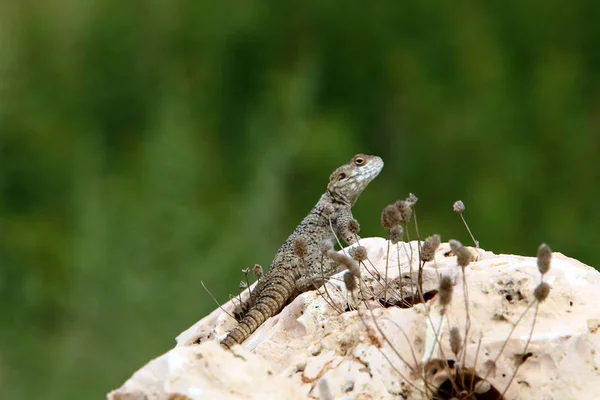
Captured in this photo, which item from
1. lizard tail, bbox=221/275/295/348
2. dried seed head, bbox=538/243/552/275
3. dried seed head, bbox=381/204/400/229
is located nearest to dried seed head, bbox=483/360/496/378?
dried seed head, bbox=538/243/552/275

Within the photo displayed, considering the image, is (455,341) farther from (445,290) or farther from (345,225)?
(345,225)

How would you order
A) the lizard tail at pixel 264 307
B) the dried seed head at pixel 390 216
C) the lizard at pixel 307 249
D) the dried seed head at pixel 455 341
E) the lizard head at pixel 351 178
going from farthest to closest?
the lizard head at pixel 351 178, the lizard at pixel 307 249, the lizard tail at pixel 264 307, the dried seed head at pixel 390 216, the dried seed head at pixel 455 341

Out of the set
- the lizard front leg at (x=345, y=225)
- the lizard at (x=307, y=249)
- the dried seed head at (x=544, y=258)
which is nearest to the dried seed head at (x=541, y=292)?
the dried seed head at (x=544, y=258)

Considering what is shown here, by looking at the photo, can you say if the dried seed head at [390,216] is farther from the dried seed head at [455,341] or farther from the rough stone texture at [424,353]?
the dried seed head at [455,341]

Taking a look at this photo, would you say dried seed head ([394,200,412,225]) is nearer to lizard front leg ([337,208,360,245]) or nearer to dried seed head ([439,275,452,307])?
dried seed head ([439,275,452,307])

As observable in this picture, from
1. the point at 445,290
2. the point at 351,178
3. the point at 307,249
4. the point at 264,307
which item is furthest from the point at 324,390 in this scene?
the point at 351,178

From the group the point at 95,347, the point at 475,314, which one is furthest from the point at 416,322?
the point at 95,347
